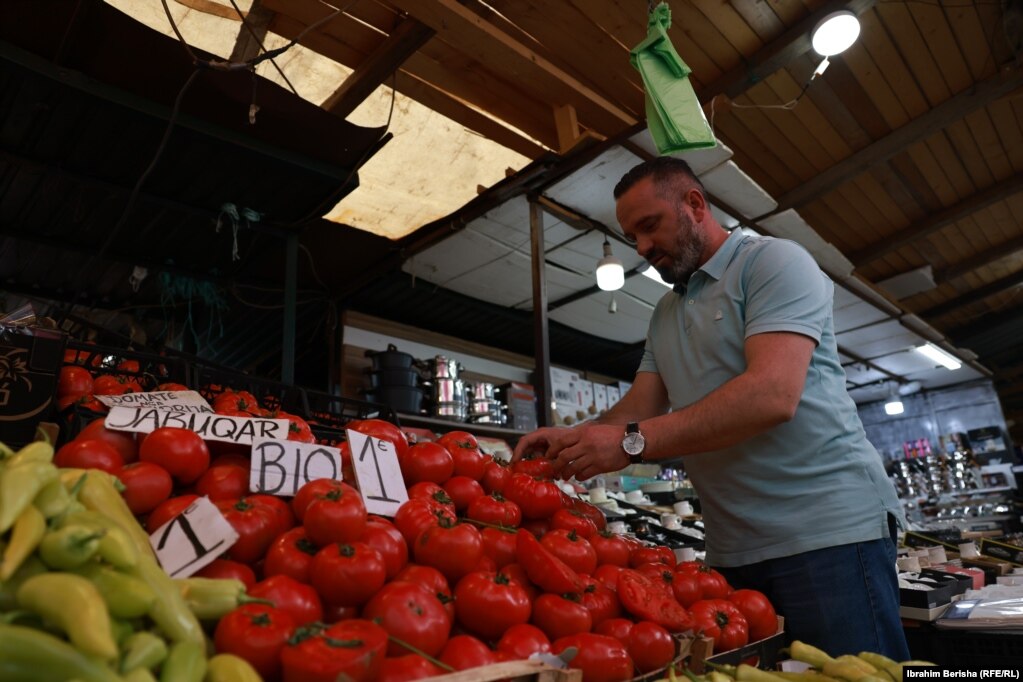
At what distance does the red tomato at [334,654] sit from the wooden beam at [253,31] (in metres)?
3.31

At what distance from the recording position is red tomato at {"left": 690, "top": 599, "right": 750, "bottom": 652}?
150 cm

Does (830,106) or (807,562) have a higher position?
(830,106)

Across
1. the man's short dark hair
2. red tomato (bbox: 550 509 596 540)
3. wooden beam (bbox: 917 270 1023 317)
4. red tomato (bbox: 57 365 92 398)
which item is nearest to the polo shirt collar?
the man's short dark hair

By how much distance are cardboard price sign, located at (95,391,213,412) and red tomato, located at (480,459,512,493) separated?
0.86m

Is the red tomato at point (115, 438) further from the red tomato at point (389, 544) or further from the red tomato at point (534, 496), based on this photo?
the red tomato at point (534, 496)

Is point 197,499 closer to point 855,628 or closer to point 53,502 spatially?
point 53,502

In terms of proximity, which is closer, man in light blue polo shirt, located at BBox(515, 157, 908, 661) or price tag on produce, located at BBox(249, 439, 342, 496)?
price tag on produce, located at BBox(249, 439, 342, 496)

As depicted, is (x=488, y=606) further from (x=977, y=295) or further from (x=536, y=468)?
(x=977, y=295)

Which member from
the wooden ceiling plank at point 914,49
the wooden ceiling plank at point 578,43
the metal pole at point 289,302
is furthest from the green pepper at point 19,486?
the wooden ceiling plank at point 914,49

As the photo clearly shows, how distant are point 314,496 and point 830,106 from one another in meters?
5.27

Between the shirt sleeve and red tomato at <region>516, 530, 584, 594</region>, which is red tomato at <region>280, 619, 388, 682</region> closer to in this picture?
red tomato at <region>516, 530, 584, 594</region>

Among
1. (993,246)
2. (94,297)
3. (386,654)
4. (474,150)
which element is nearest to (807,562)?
(386,654)

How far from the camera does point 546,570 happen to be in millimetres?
1405

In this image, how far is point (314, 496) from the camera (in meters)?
1.38
